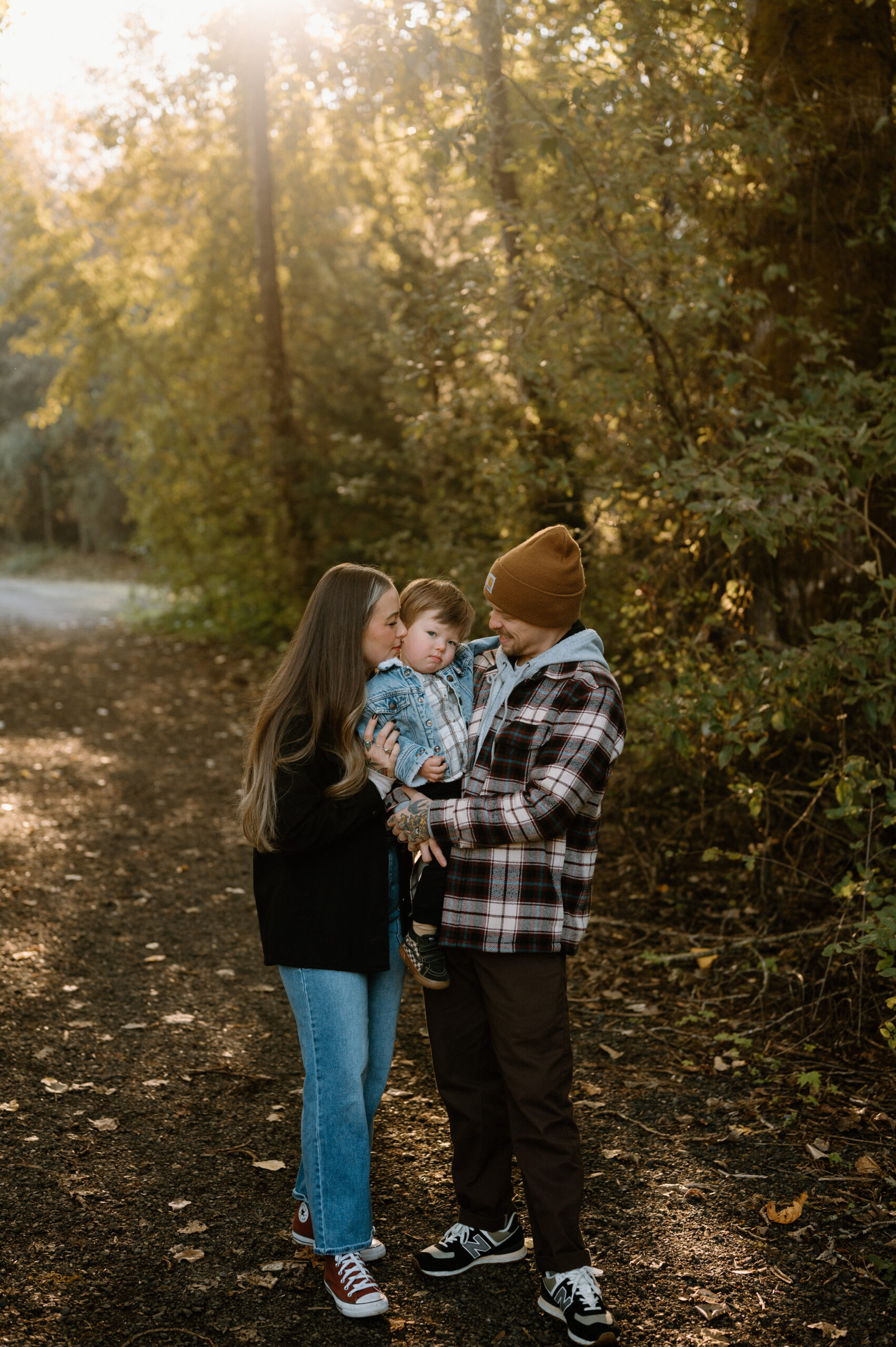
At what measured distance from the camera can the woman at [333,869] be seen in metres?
2.77

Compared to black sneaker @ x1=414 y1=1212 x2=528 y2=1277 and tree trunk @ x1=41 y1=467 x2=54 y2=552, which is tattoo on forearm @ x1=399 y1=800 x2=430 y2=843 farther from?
tree trunk @ x1=41 y1=467 x2=54 y2=552

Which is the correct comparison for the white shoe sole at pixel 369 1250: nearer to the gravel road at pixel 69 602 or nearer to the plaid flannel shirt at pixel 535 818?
the plaid flannel shirt at pixel 535 818

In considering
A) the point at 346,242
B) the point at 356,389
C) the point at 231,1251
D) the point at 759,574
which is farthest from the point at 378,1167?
the point at 346,242

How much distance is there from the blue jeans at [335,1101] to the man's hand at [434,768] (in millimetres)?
240

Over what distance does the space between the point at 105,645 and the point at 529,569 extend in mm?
14603

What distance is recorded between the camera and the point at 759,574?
5762mm

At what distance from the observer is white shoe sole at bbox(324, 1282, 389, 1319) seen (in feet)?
9.20

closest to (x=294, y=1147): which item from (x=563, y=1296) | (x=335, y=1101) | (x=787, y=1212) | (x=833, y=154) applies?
(x=335, y=1101)

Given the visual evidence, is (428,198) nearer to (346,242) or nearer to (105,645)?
(346,242)

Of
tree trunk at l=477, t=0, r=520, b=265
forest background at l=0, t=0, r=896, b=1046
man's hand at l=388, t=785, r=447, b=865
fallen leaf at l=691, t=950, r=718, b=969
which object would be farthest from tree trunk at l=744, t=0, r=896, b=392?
man's hand at l=388, t=785, r=447, b=865

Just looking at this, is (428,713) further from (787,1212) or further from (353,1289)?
(787,1212)

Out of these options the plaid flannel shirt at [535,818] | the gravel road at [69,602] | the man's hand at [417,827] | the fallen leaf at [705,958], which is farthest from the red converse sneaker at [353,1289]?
the gravel road at [69,602]

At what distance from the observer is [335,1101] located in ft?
9.29

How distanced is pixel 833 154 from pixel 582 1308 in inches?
207
